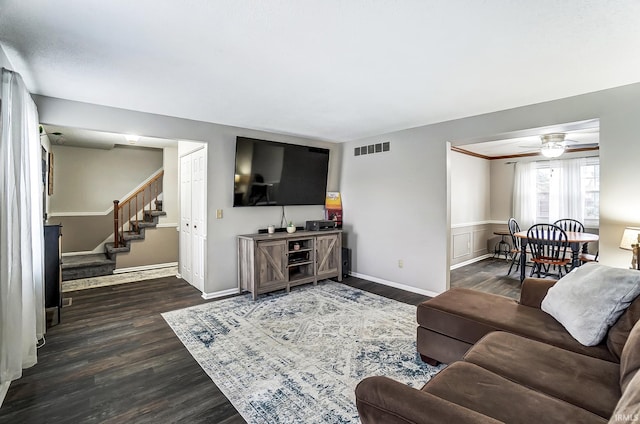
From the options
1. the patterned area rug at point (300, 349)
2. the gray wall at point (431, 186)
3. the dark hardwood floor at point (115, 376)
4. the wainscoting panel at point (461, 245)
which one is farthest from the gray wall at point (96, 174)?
the wainscoting panel at point (461, 245)

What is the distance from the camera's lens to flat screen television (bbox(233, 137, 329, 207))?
14.4 ft

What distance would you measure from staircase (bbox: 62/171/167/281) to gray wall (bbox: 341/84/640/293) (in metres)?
4.05

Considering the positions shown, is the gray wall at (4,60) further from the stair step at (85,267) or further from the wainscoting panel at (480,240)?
the wainscoting panel at (480,240)

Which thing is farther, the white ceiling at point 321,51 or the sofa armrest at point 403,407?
the white ceiling at point 321,51

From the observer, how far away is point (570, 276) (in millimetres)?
2189

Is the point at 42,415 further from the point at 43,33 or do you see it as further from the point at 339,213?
the point at 339,213

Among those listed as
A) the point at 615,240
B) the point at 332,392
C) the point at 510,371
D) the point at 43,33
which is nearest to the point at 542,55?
the point at 615,240

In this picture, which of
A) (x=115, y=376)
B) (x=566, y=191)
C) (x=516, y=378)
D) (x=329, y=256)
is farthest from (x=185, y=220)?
(x=566, y=191)

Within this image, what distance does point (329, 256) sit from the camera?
500 cm

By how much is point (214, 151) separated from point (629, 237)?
4.60m

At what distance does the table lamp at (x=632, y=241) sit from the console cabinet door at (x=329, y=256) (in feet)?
11.1

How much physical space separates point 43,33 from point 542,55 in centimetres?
343

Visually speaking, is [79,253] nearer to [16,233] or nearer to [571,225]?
[16,233]

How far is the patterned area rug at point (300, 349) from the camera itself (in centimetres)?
204
